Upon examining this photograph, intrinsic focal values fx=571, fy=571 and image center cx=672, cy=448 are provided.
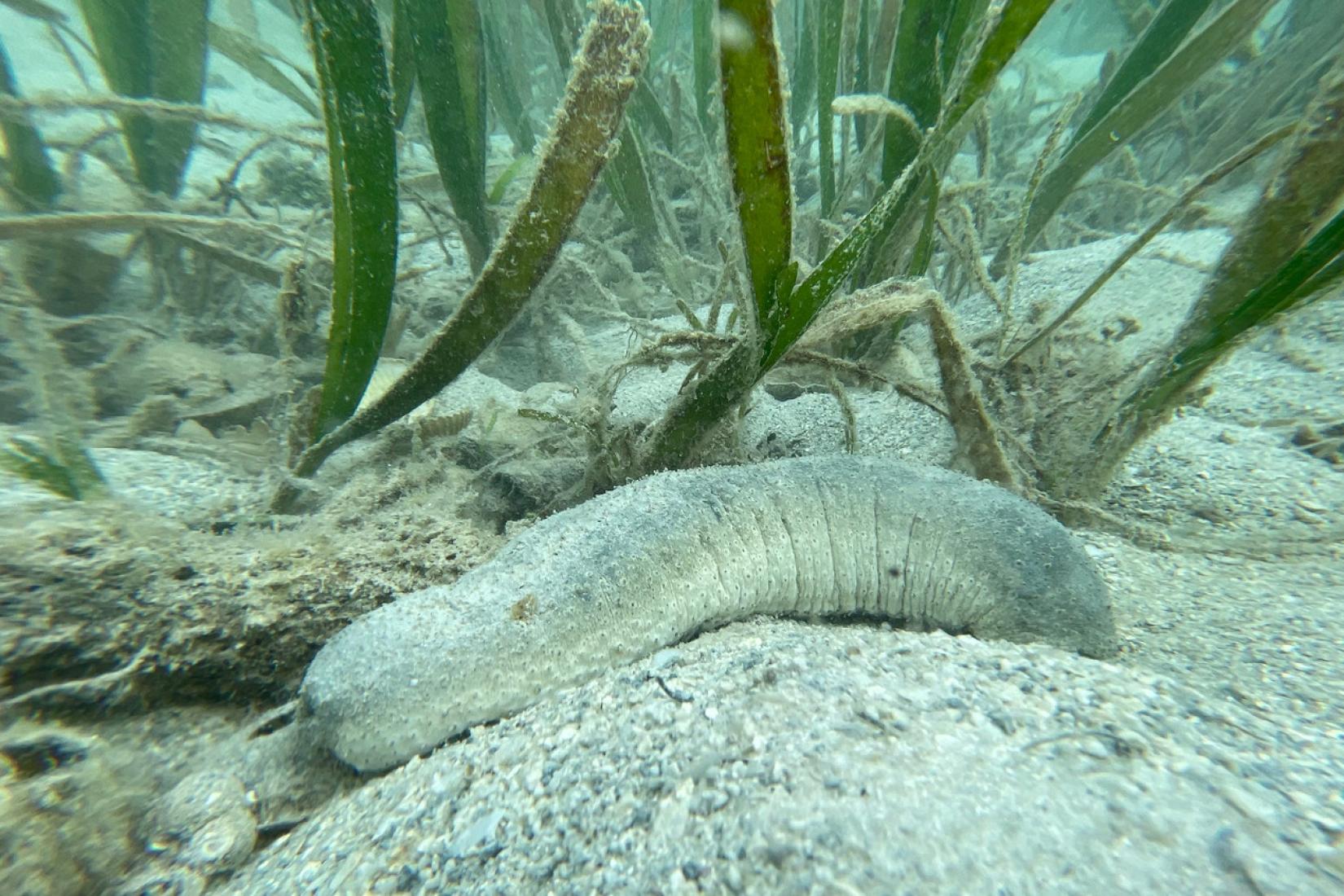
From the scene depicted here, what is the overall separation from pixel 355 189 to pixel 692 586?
136 cm

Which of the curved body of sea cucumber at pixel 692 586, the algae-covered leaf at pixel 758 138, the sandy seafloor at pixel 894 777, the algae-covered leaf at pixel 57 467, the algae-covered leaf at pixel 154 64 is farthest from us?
the algae-covered leaf at pixel 154 64

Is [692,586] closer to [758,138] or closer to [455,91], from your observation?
[758,138]

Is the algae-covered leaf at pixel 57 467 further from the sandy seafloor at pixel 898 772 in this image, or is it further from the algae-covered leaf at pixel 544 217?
the algae-covered leaf at pixel 544 217

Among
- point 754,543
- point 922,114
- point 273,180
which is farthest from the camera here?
point 273,180

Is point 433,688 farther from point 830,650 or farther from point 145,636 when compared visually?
point 830,650

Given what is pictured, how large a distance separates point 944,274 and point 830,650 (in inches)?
96.7

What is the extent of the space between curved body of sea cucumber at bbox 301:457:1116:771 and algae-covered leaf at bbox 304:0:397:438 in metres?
0.79

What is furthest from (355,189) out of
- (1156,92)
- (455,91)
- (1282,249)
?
(1156,92)

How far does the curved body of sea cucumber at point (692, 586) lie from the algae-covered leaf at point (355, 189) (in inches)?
31.0

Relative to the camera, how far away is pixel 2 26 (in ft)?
32.2

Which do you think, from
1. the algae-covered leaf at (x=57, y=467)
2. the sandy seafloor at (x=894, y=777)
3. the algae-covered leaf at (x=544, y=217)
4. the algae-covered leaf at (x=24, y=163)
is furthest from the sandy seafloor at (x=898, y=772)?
the algae-covered leaf at (x=24, y=163)

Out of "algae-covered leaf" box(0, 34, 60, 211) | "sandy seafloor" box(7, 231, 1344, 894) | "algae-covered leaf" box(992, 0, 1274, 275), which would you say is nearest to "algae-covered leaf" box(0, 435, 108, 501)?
"sandy seafloor" box(7, 231, 1344, 894)

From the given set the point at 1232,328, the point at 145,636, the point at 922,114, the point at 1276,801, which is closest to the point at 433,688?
the point at 145,636

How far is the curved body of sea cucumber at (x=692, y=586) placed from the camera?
117 cm
